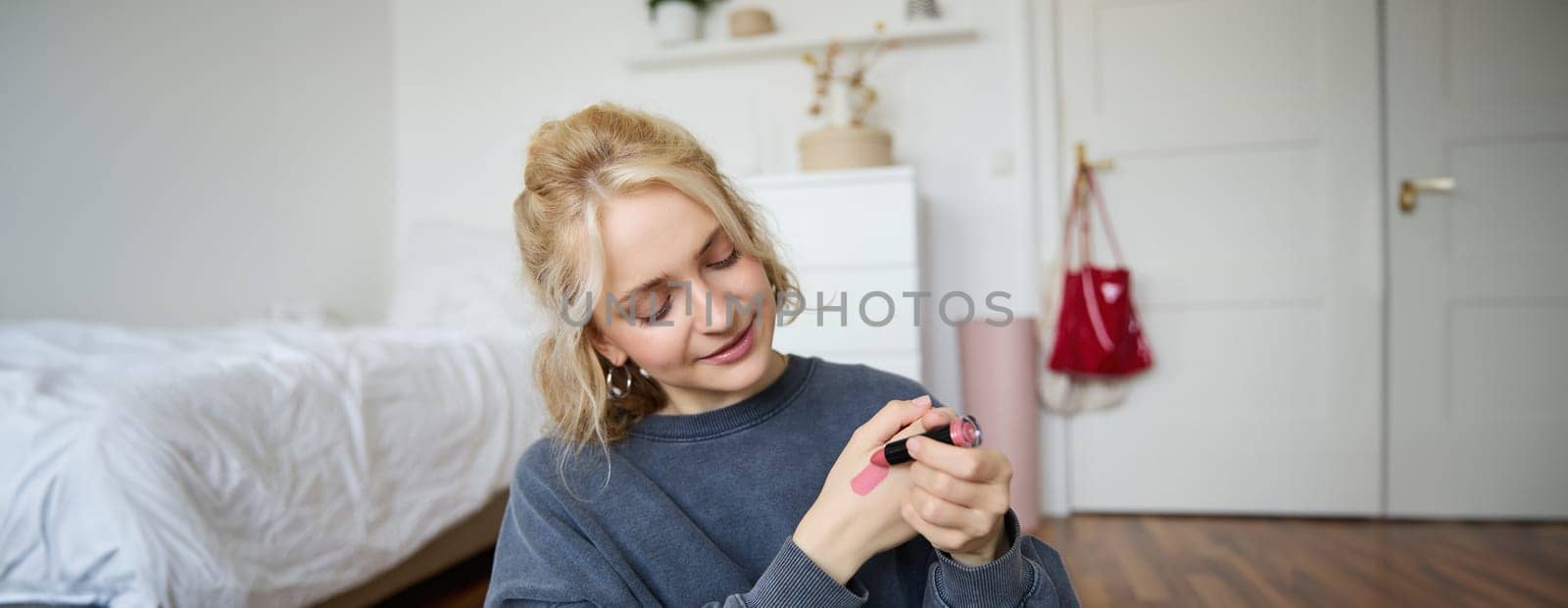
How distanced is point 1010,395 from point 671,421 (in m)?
1.77

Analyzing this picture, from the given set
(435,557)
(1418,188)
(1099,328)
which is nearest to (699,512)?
(435,557)

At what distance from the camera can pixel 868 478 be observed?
0.64m

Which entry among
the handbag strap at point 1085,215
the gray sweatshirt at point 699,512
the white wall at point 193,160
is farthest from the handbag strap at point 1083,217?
the white wall at point 193,160

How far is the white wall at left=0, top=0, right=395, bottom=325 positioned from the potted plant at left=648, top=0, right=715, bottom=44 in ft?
3.59

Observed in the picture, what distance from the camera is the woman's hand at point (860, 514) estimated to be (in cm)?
64

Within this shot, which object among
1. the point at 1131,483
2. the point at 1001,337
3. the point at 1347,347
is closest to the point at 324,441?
the point at 1001,337

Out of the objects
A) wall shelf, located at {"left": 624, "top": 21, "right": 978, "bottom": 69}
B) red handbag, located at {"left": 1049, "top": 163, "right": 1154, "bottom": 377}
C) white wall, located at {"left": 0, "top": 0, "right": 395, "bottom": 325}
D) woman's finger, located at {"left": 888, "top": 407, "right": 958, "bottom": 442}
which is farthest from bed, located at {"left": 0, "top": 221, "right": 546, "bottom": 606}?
red handbag, located at {"left": 1049, "top": 163, "right": 1154, "bottom": 377}

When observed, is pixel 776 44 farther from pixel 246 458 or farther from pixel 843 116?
pixel 246 458

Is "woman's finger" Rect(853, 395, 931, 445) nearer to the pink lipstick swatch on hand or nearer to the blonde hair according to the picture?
the pink lipstick swatch on hand

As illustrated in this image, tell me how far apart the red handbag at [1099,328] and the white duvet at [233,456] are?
143cm

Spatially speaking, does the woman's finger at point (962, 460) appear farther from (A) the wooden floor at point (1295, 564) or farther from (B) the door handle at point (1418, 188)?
(B) the door handle at point (1418, 188)

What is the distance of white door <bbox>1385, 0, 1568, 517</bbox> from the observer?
232 cm

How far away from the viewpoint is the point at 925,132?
274 cm

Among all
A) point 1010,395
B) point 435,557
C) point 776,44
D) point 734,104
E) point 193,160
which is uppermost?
point 776,44
